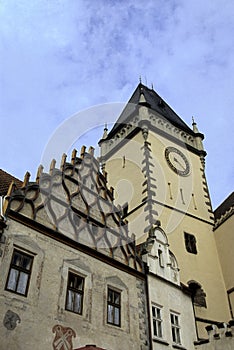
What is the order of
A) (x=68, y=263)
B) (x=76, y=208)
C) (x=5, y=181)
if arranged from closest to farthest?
1. (x=68, y=263)
2. (x=76, y=208)
3. (x=5, y=181)

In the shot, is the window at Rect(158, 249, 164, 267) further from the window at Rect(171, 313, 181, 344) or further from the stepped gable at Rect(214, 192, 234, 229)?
the stepped gable at Rect(214, 192, 234, 229)

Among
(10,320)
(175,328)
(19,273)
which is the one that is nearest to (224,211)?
(175,328)

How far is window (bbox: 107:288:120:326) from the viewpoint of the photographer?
10.5m

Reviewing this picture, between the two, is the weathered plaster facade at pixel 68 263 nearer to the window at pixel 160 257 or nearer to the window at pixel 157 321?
the window at pixel 157 321

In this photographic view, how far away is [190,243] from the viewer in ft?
64.6

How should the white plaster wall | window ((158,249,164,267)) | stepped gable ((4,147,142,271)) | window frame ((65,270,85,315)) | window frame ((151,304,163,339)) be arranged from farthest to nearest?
window ((158,249,164,267)) → window frame ((151,304,163,339)) → stepped gable ((4,147,142,271)) → window frame ((65,270,85,315)) → the white plaster wall

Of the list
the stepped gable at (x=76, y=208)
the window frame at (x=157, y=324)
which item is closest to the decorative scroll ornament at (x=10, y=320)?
the stepped gable at (x=76, y=208)

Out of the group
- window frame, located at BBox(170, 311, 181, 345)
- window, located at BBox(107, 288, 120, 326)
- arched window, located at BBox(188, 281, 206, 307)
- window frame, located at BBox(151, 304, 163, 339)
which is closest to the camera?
window, located at BBox(107, 288, 120, 326)

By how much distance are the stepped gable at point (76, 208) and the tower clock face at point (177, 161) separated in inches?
391

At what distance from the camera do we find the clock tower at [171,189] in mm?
18125

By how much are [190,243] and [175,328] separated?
25.1ft

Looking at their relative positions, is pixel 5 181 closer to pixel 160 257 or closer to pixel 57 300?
pixel 57 300

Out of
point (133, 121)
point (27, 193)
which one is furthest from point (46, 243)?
point (133, 121)

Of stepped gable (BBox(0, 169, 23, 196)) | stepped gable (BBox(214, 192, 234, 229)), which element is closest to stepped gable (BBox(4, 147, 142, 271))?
stepped gable (BBox(0, 169, 23, 196))
